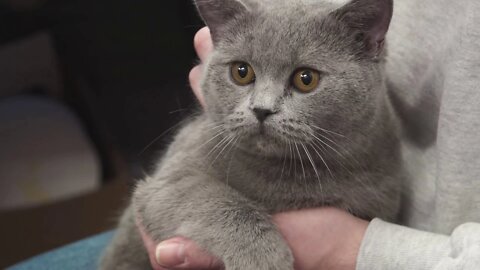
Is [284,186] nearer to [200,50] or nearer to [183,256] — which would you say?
[183,256]

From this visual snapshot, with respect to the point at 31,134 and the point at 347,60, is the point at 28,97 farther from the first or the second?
the point at 347,60

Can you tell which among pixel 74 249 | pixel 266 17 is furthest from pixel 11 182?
pixel 266 17

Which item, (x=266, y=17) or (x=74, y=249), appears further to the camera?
(x=74, y=249)

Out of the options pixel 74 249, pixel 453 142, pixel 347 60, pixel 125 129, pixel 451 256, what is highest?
pixel 347 60

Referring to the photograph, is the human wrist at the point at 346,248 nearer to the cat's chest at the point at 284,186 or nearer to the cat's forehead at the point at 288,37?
the cat's chest at the point at 284,186

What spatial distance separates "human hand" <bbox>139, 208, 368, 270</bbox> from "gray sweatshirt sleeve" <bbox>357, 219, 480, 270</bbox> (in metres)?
0.03

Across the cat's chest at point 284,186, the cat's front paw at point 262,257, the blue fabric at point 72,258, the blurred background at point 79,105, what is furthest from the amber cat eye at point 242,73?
the blurred background at point 79,105

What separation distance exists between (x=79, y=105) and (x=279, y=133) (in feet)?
5.39

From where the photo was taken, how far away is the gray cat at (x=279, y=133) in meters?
0.93

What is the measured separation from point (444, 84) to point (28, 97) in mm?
1773

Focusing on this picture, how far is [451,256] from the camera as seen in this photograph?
34.9 inches

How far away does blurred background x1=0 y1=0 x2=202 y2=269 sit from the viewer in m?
2.11

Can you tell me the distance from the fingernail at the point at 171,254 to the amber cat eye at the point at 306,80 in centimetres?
32

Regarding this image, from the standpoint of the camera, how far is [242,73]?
980 mm
